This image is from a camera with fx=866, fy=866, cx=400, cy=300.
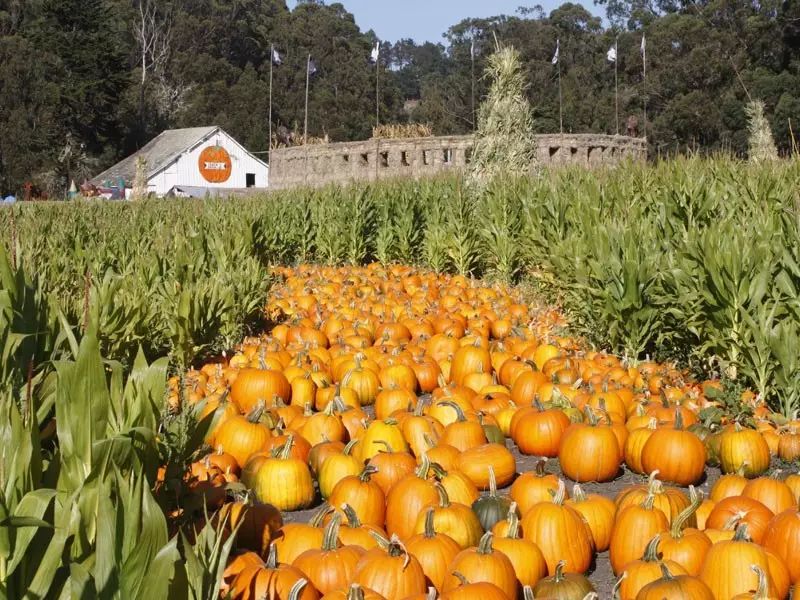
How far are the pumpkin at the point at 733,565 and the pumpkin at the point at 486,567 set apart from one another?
752 millimetres

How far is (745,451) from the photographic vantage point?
4883 millimetres

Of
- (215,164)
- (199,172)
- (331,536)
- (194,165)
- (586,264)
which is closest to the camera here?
(331,536)

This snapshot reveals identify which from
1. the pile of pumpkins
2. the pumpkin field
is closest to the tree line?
the pumpkin field

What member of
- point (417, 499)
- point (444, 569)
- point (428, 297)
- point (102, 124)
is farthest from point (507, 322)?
point (102, 124)

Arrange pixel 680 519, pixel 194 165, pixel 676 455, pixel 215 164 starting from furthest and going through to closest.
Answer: pixel 215 164
pixel 194 165
pixel 676 455
pixel 680 519

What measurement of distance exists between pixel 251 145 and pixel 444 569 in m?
68.2

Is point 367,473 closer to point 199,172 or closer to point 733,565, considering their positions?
point 733,565

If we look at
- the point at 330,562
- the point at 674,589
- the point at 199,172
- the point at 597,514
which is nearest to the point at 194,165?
the point at 199,172

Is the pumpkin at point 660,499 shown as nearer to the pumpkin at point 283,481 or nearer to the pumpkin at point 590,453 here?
the pumpkin at point 590,453

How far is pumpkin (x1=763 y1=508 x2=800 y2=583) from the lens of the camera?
3.54 meters

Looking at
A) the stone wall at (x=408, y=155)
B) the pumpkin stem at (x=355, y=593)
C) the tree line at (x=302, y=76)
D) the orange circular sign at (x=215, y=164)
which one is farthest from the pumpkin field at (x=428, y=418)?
the orange circular sign at (x=215, y=164)

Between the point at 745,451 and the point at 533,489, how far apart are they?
4.78 feet

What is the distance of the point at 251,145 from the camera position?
227 feet

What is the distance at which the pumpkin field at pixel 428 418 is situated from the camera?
2.66 meters
